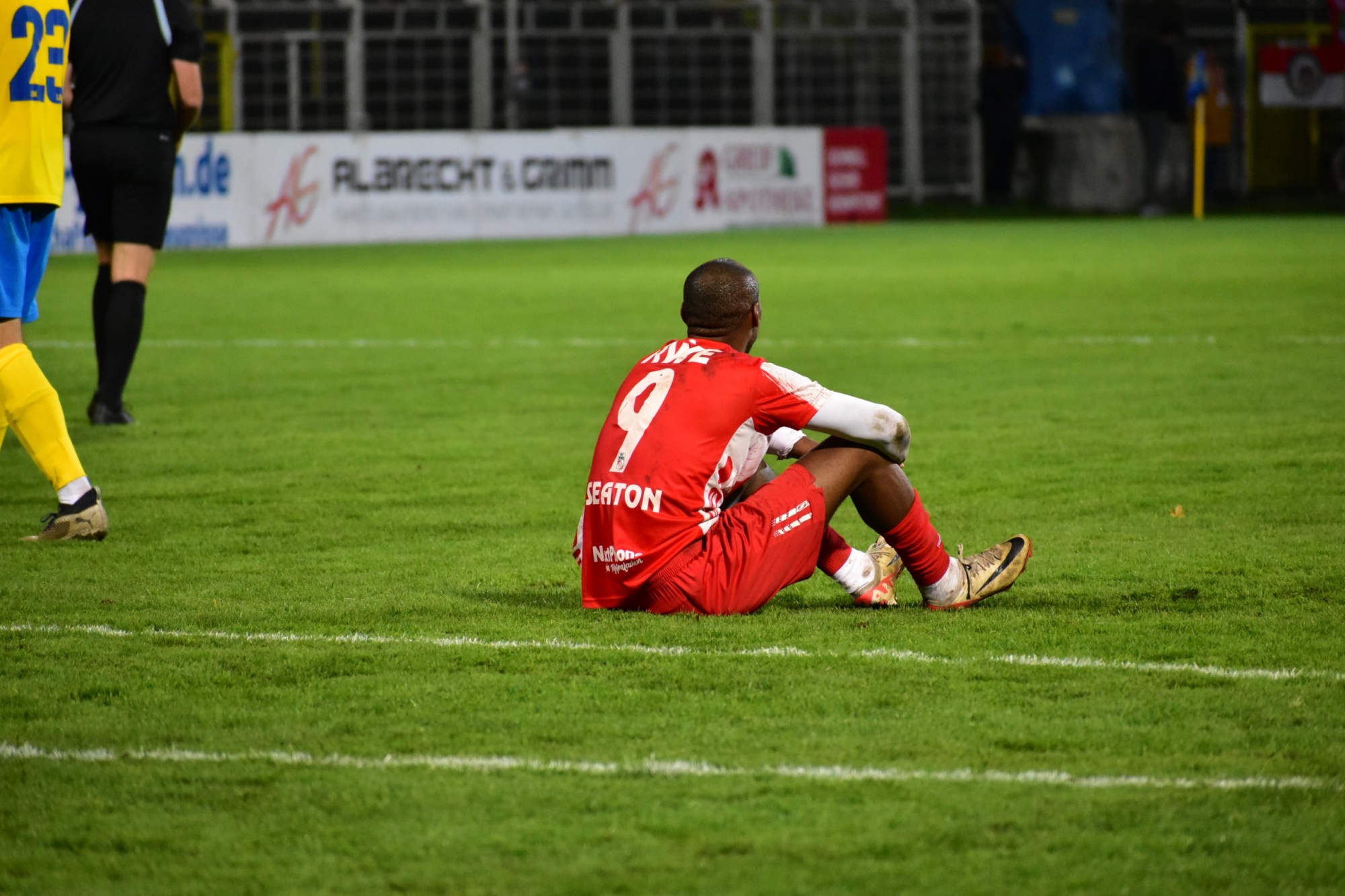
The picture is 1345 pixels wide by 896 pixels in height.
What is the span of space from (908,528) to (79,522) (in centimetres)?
→ 285

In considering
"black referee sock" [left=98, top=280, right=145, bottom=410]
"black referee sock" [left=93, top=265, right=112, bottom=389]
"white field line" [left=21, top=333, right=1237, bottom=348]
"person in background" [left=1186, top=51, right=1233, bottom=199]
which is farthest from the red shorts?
"person in background" [left=1186, top=51, right=1233, bottom=199]

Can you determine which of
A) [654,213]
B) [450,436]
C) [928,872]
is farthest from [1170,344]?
[654,213]

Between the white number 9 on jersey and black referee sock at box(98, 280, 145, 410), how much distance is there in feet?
15.9

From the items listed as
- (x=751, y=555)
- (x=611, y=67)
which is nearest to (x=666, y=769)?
(x=751, y=555)

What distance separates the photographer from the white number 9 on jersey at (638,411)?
522 cm

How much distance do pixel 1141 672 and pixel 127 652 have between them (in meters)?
2.42

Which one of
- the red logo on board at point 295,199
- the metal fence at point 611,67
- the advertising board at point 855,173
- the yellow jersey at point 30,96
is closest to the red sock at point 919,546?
the yellow jersey at point 30,96

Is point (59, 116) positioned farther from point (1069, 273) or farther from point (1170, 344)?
point (1069, 273)

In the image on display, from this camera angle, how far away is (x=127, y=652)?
500 centimetres

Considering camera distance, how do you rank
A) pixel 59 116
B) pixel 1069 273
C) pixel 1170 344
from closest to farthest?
1. pixel 59 116
2. pixel 1170 344
3. pixel 1069 273

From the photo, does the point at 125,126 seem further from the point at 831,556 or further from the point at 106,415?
the point at 831,556

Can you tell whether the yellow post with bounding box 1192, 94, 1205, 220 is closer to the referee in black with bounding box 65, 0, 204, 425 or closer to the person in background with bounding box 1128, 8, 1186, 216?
the person in background with bounding box 1128, 8, 1186, 216

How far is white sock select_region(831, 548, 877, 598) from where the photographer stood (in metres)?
5.47

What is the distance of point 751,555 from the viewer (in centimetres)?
520
